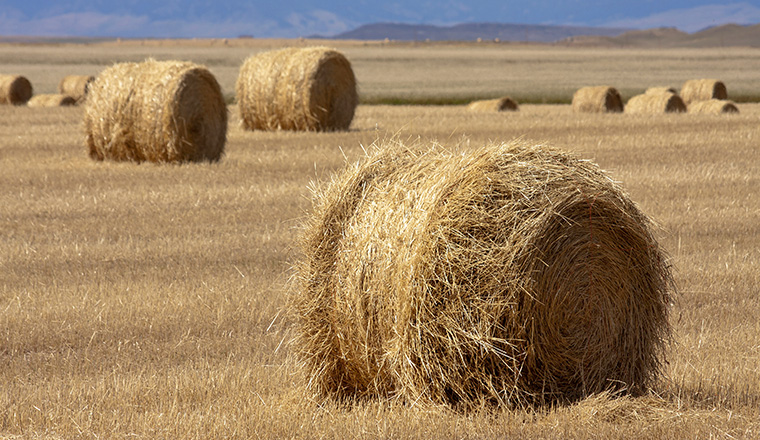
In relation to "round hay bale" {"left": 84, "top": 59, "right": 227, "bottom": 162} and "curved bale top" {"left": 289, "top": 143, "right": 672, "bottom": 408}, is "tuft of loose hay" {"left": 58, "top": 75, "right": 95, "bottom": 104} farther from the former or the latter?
"curved bale top" {"left": 289, "top": 143, "right": 672, "bottom": 408}

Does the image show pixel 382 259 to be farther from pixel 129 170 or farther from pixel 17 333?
pixel 129 170

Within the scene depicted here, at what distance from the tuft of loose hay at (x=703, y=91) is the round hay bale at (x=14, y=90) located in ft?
68.4

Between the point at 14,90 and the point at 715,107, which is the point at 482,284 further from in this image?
the point at 14,90

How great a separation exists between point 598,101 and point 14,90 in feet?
58.4

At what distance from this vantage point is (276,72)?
19219mm

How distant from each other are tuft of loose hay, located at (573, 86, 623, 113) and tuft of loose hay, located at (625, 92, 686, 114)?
2.18ft

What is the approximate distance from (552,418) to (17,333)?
143 inches

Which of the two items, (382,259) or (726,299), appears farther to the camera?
(726,299)

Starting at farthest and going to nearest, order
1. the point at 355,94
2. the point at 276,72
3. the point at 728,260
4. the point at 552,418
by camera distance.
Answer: the point at 355,94 < the point at 276,72 < the point at 728,260 < the point at 552,418

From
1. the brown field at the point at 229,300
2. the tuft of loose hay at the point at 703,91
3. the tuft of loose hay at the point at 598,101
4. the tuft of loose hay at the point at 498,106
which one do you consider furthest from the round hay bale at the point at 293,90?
the tuft of loose hay at the point at 703,91

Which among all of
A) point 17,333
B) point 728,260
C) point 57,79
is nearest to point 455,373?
point 17,333

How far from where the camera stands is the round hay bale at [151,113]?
14.4 m

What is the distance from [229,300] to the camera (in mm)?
7008

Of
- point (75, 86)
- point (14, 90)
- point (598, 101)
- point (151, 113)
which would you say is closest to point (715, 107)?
point (598, 101)
